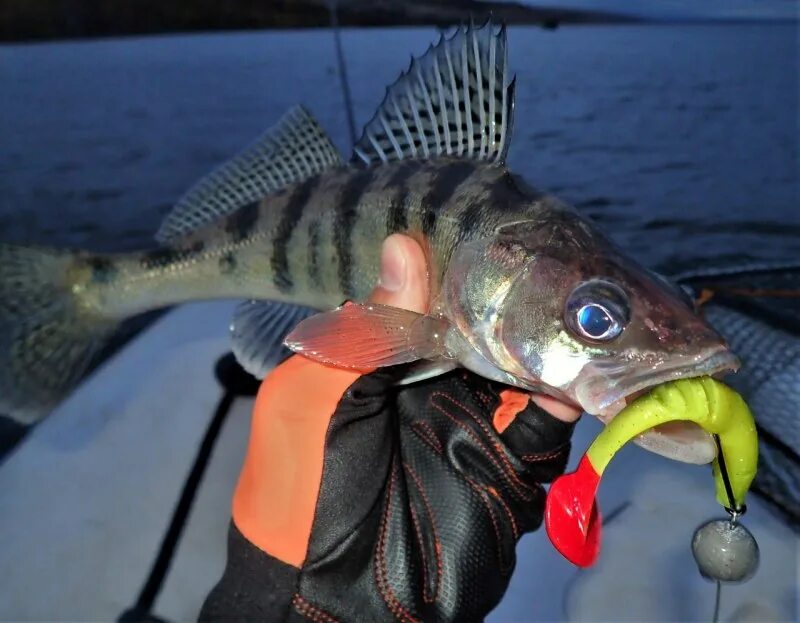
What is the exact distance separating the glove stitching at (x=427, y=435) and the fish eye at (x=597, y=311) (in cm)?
69

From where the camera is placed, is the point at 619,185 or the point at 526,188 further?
the point at 619,185

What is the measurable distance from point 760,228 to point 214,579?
412 inches

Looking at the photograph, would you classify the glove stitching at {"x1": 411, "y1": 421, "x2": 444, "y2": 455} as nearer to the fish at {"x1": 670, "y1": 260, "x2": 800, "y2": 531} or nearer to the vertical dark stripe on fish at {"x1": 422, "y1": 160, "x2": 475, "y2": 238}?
the vertical dark stripe on fish at {"x1": 422, "y1": 160, "x2": 475, "y2": 238}

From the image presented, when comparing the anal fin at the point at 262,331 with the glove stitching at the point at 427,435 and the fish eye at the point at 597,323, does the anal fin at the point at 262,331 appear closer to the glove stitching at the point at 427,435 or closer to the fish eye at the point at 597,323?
the glove stitching at the point at 427,435

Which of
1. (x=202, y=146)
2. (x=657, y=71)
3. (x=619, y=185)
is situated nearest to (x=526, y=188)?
(x=619, y=185)

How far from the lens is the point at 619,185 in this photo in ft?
44.1

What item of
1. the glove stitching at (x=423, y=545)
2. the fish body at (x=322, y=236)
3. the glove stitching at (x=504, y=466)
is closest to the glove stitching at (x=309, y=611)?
the glove stitching at (x=423, y=545)

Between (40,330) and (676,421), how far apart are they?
2099 millimetres

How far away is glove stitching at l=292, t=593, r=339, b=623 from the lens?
1.78 m

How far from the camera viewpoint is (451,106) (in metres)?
2.02

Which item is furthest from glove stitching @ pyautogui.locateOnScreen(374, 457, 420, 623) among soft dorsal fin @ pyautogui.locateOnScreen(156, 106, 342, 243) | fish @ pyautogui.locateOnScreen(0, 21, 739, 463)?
soft dorsal fin @ pyautogui.locateOnScreen(156, 106, 342, 243)

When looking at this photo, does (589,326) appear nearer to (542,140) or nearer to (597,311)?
(597,311)

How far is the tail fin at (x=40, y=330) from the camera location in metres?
2.40

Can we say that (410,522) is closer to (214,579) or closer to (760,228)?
(214,579)
